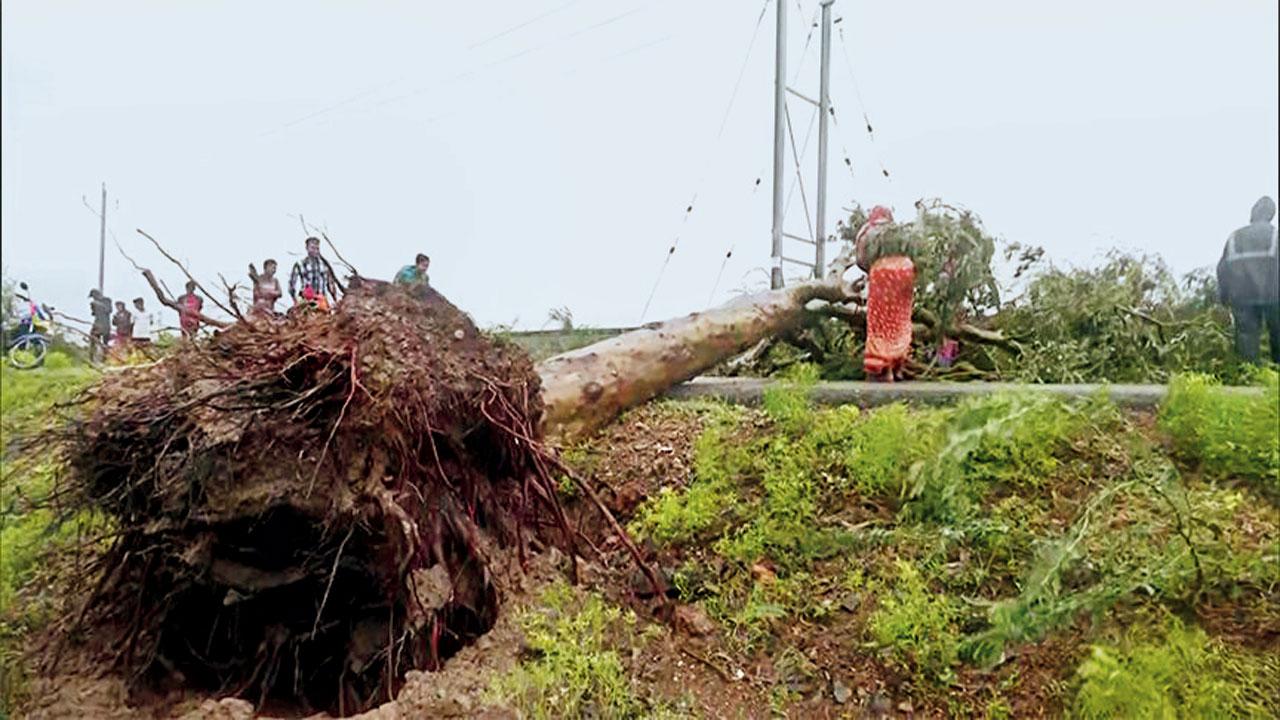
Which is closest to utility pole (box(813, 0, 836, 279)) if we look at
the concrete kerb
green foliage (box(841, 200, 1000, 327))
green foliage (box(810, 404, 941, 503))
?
green foliage (box(841, 200, 1000, 327))

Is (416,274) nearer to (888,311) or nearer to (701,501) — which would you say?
(701,501)

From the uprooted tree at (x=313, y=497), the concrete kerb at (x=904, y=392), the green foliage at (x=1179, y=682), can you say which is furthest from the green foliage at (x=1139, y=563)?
the uprooted tree at (x=313, y=497)

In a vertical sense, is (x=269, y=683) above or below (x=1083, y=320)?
below

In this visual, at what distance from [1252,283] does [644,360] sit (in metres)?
3.46

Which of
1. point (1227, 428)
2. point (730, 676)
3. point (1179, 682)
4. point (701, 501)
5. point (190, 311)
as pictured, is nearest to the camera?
point (1179, 682)

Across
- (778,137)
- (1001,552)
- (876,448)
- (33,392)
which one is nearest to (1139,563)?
(1001,552)

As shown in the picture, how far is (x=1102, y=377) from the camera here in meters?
5.56

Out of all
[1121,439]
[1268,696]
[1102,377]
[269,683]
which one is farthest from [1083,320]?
[269,683]

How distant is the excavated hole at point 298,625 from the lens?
270cm

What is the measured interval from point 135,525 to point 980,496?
297 cm

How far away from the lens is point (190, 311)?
2805mm

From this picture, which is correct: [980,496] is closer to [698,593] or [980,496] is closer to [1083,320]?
[698,593]

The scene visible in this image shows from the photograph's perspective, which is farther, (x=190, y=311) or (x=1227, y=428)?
(x=1227, y=428)

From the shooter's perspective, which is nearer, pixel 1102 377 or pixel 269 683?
pixel 269 683
